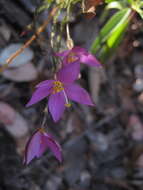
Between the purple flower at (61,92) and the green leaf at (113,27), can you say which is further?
the green leaf at (113,27)

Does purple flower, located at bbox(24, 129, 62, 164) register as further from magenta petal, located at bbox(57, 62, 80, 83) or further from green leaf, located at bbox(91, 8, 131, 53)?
green leaf, located at bbox(91, 8, 131, 53)

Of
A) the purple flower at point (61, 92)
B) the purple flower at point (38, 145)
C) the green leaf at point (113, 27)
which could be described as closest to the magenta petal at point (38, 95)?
the purple flower at point (61, 92)

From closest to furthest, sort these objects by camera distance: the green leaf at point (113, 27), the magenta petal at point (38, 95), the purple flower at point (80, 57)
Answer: the magenta petal at point (38, 95) < the purple flower at point (80, 57) < the green leaf at point (113, 27)

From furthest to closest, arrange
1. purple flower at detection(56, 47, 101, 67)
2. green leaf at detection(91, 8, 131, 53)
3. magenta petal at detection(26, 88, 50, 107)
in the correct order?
1. green leaf at detection(91, 8, 131, 53)
2. purple flower at detection(56, 47, 101, 67)
3. magenta petal at detection(26, 88, 50, 107)

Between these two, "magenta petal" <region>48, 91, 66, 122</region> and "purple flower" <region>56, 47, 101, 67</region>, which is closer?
"magenta petal" <region>48, 91, 66, 122</region>

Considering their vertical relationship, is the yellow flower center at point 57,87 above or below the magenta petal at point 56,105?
above

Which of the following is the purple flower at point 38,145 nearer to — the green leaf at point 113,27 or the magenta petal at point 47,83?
the magenta petal at point 47,83

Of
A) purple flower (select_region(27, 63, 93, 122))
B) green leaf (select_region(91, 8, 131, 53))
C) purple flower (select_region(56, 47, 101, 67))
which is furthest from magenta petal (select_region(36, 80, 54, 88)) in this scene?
green leaf (select_region(91, 8, 131, 53))

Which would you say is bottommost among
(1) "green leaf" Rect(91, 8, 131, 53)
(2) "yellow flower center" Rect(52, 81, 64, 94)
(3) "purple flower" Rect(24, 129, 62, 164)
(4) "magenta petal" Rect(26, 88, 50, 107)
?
(1) "green leaf" Rect(91, 8, 131, 53)
